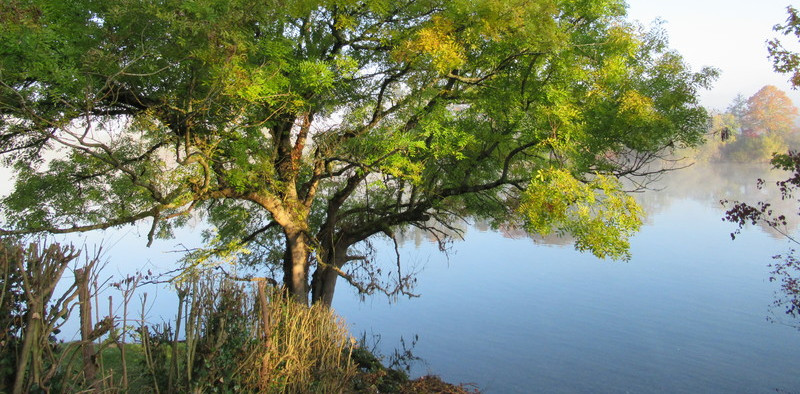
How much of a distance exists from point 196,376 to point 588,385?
9679 millimetres

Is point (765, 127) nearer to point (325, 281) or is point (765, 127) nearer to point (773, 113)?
point (773, 113)

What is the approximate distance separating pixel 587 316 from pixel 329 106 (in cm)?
1114

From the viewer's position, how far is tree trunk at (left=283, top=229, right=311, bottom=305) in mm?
9992

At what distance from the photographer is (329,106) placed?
367 inches

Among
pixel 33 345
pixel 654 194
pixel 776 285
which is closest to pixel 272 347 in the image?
pixel 33 345

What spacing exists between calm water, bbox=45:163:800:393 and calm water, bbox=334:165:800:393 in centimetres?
4

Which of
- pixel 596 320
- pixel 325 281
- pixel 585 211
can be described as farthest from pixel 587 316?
pixel 585 211

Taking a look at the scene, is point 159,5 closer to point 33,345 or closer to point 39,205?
point 33,345

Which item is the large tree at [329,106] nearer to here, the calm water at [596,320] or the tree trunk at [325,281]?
the tree trunk at [325,281]

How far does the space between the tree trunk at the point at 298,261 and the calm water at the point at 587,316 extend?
219 centimetres

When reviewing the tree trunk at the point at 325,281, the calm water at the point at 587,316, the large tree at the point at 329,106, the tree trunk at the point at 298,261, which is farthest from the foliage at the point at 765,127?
the tree trunk at the point at 298,261

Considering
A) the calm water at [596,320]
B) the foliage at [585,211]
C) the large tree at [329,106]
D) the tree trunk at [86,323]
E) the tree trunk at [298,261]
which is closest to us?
the tree trunk at [86,323]

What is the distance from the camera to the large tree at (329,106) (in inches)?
266

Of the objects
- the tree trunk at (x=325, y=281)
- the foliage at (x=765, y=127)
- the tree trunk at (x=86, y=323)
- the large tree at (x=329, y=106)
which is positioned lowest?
the tree trunk at (x=86, y=323)
